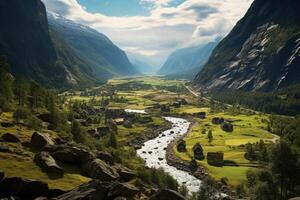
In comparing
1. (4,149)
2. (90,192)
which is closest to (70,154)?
(4,149)

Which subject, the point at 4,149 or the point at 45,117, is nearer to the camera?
the point at 4,149

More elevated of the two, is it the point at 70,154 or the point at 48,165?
the point at 70,154

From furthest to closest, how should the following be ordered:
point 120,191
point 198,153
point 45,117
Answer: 1. point 198,153
2. point 45,117
3. point 120,191

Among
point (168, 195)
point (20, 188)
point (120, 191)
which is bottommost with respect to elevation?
point (120, 191)

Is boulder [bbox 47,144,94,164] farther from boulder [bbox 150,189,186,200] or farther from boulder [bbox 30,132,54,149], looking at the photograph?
boulder [bbox 150,189,186,200]

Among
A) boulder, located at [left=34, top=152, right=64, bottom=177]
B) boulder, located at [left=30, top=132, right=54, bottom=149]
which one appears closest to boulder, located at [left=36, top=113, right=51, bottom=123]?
boulder, located at [left=30, top=132, right=54, bottom=149]

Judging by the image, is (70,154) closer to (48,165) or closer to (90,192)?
(48,165)
